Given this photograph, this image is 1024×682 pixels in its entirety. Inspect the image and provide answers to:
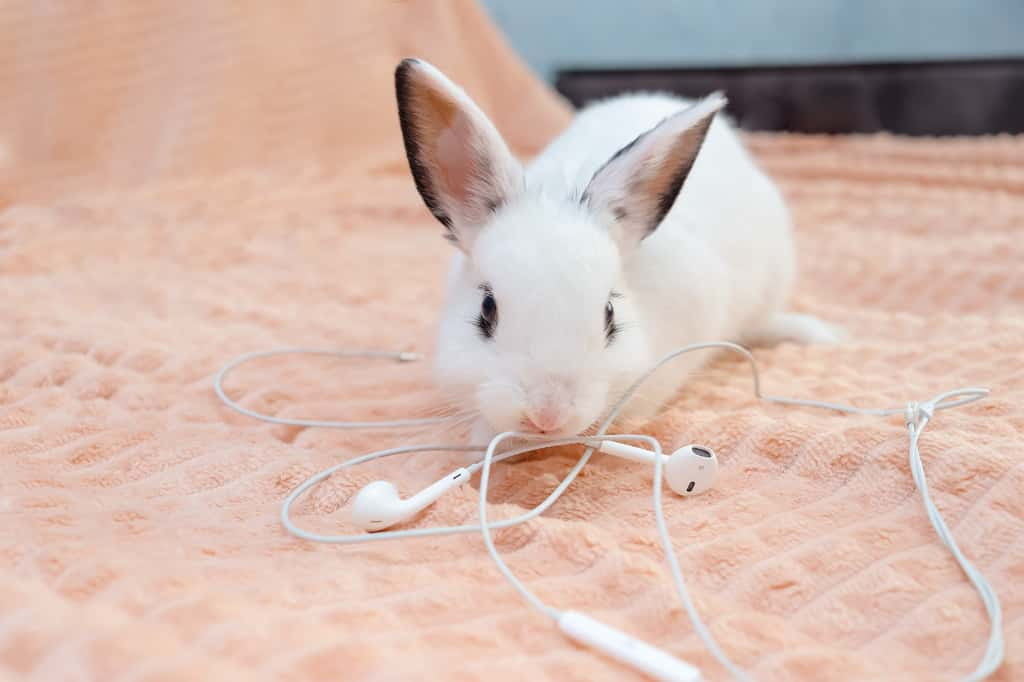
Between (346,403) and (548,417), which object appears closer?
(548,417)

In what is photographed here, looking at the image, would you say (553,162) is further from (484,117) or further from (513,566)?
(513,566)

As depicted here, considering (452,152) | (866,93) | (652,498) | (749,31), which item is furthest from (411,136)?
(749,31)

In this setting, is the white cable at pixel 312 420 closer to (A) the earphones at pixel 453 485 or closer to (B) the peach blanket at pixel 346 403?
(B) the peach blanket at pixel 346 403

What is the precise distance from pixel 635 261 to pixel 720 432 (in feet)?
A: 0.86

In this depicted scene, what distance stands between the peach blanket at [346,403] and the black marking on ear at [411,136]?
29 cm

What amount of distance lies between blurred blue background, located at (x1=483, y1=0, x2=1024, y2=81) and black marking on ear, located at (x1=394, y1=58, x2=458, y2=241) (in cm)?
226

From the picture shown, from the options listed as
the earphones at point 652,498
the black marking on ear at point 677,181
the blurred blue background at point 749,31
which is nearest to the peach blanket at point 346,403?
the earphones at point 652,498

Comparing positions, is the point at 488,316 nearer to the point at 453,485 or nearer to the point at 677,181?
the point at 453,485

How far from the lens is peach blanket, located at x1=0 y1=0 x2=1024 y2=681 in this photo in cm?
70

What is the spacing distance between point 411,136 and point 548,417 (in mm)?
419

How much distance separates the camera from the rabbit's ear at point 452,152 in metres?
1.04

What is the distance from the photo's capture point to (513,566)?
2.66 feet

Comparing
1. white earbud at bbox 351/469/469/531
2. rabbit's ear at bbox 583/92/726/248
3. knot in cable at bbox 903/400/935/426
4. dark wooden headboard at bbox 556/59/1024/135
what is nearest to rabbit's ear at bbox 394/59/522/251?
rabbit's ear at bbox 583/92/726/248

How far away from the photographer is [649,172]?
3.51 feet
